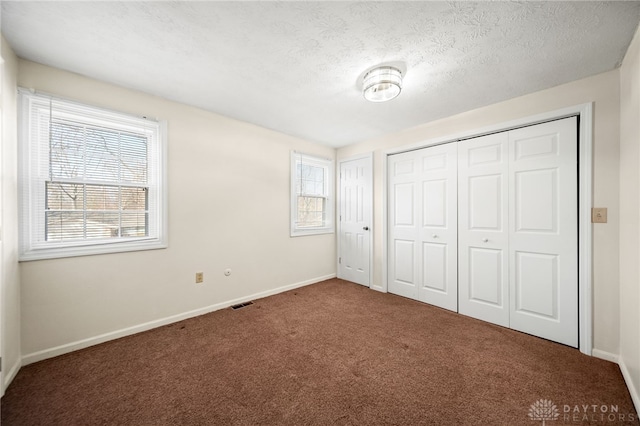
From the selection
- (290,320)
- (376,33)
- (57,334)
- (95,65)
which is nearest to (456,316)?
(290,320)

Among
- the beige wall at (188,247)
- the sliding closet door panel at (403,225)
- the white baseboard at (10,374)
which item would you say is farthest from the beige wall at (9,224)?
the sliding closet door panel at (403,225)

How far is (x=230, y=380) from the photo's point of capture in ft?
5.74

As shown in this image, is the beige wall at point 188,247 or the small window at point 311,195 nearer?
the beige wall at point 188,247

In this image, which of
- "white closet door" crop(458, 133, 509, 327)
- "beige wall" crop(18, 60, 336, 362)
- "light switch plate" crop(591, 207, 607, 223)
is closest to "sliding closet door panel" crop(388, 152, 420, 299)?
"white closet door" crop(458, 133, 509, 327)

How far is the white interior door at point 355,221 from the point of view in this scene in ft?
12.8

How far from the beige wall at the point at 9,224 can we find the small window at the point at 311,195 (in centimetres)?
271

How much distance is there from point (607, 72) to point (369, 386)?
3.22m

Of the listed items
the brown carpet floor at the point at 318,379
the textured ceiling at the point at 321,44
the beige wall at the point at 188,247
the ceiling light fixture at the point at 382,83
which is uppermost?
the textured ceiling at the point at 321,44

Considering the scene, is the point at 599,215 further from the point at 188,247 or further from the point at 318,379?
the point at 188,247

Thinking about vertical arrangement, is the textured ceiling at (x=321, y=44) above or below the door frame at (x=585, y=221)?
above

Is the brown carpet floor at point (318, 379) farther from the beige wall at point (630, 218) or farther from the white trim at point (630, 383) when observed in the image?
the beige wall at point (630, 218)

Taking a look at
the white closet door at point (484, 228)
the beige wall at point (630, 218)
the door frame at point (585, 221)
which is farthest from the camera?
the white closet door at point (484, 228)

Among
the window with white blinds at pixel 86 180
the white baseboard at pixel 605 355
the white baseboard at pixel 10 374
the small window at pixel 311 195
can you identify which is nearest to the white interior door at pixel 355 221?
the small window at pixel 311 195

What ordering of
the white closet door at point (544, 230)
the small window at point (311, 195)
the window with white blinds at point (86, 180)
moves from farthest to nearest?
the small window at point (311, 195) < the white closet door at point (544, 230) < the window with white blinds at point (86, 180)
